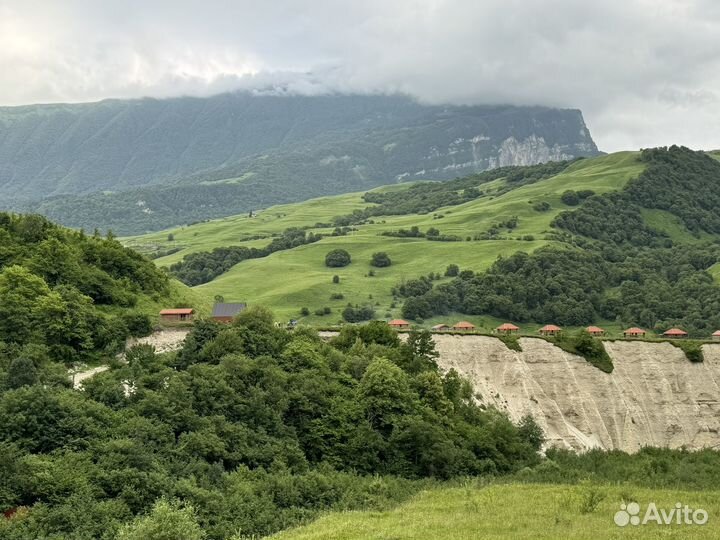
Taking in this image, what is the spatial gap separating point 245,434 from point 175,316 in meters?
20.2

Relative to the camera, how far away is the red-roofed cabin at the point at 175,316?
74062mm

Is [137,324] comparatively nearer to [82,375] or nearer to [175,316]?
[175,316]

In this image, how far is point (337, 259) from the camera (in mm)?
193875

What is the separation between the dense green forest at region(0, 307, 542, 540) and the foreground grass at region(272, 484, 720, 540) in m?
4.57

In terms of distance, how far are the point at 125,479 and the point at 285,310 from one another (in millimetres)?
100695

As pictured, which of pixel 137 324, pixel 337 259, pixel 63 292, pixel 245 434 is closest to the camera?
pixel 245 434

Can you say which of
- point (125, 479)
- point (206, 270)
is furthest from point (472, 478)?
point (206, 270)

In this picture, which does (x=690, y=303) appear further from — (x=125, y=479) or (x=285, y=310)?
(x=125, y=479)

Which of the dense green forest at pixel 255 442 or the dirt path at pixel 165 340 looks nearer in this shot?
the dense green forest at pixel 255 442

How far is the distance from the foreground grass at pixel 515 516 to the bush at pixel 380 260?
134 meters

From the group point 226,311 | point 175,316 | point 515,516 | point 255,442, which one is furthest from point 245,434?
point 226,311

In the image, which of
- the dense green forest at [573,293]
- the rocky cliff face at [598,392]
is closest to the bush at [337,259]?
the dense green forest at [573,293]

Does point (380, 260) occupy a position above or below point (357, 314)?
above

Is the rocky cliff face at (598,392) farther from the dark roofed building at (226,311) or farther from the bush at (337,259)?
the bush at (337,259)
